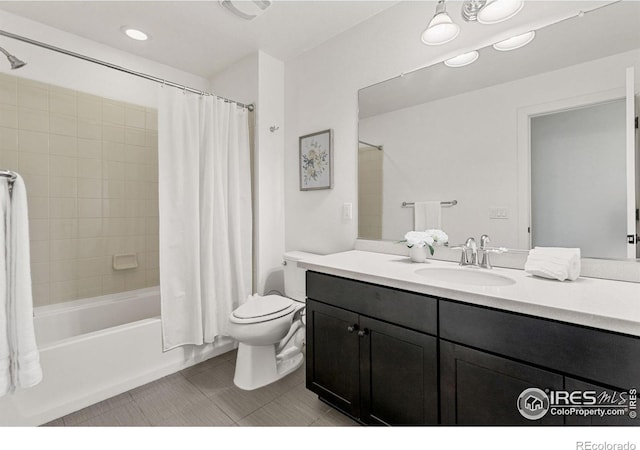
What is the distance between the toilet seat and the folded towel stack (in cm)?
131

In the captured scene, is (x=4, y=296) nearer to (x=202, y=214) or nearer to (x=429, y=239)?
(x=202, y=214)

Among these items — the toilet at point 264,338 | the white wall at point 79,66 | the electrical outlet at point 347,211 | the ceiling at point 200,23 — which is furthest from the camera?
the electrical outlet at point 347,211

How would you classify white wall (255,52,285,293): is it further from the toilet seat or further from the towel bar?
the towel bar

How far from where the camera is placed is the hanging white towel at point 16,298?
1.33 meters

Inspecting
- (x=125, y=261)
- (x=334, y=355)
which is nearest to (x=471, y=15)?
(x=334, y=355)

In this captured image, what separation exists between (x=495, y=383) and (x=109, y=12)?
2891 millimetres

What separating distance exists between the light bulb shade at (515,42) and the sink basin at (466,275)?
108 cm

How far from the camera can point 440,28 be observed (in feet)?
4.71

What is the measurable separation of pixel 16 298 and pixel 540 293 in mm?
2128

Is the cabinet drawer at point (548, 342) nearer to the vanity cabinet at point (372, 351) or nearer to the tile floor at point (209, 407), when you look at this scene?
the vanity cabinet at point (372, 351)

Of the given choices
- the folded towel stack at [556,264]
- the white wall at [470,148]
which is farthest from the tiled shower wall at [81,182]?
the folded towel stack at [556,264]

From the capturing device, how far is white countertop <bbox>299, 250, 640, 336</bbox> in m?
0.81
